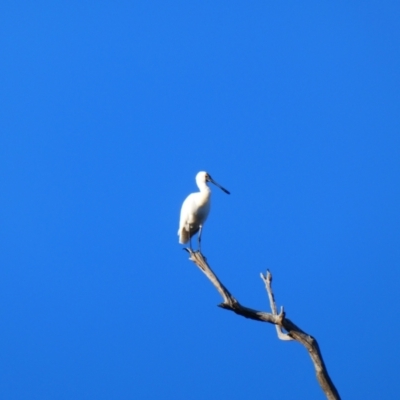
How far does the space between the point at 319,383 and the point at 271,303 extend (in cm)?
97

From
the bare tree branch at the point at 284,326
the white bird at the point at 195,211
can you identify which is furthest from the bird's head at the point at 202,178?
the bare tree branch at the point at 284,326

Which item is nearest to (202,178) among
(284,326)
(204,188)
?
(204,188)

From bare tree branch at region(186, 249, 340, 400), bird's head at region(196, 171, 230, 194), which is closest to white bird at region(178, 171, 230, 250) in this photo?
bird's head at region(196, 171, 230, 194)

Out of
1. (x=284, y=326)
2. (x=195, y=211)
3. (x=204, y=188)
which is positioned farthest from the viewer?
(x=204, y=188)

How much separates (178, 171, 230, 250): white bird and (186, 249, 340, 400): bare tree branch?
4.33 m

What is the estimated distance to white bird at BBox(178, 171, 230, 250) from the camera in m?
13.9

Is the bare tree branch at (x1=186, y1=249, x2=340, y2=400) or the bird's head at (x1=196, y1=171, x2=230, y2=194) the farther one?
the bird's head at (x1=196, y1=171, x2=230, y2=194)

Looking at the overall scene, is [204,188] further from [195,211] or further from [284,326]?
[284,326]

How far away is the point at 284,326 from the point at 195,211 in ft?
17.6

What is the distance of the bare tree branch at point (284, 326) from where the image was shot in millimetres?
8430

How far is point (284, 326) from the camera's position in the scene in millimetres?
8727

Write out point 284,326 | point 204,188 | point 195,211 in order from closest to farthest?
point 284,326
point 195,211
point 204,188

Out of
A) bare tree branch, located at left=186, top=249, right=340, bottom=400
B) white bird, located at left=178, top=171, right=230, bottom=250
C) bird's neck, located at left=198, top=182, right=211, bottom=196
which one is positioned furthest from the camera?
bird's neck, located at left=198, top=182, right=211, bottom=196

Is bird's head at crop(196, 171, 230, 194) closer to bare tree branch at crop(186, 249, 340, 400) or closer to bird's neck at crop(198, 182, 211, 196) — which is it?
bird's neck at crop(198, 182, 211, 196)
